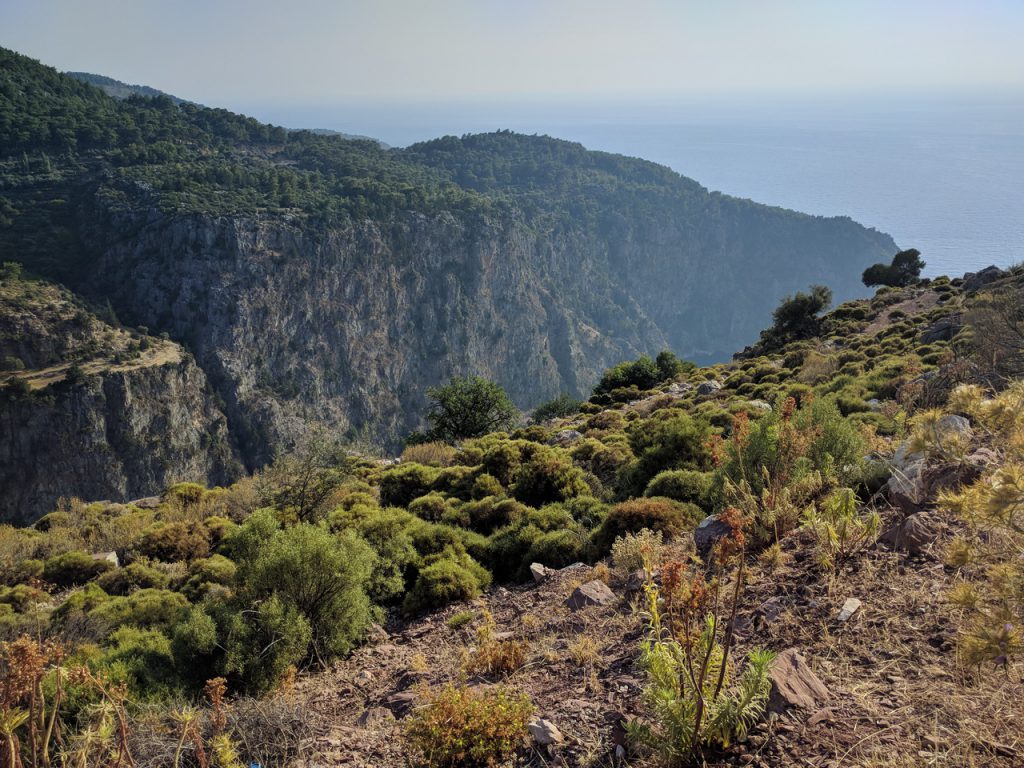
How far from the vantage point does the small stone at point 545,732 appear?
10.3 feet

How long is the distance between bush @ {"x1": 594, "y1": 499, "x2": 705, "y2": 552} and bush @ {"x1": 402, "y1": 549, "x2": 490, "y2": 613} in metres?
1.63

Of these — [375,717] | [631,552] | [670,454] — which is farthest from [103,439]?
[375,717]

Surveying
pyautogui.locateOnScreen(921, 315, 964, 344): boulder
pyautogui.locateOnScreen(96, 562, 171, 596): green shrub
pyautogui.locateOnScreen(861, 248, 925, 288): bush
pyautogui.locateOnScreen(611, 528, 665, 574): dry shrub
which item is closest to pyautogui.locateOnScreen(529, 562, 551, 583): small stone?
pyautogui.locateOnScreen(611, 528, 665, 574): dry shrub

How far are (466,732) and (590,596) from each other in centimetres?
240

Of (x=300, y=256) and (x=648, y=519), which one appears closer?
(x=648, y=519)

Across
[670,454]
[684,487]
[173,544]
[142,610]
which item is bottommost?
[173,544]

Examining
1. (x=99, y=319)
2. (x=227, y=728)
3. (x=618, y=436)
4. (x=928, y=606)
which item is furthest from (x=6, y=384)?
(x=928, y=606)

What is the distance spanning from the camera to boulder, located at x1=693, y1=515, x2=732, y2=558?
542 centimetres

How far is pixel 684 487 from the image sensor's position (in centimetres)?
845

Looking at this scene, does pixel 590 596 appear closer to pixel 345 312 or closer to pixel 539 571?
pixel 539 571

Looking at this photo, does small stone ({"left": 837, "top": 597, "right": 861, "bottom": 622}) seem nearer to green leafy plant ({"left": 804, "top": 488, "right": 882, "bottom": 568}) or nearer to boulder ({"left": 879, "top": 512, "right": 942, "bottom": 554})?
green leafy plant ({"left": 804, "top": 488, "right": 882, "bottom": 568})

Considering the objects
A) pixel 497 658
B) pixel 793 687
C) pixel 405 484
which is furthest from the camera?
pixel 405 484

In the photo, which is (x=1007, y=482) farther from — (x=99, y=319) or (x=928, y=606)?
(x=99, y=319)

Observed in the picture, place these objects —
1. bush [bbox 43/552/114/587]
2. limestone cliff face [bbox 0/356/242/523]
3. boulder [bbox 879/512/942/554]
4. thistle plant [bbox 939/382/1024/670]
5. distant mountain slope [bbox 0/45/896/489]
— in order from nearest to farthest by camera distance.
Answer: thistle plant [bbox 939/382/1024/670] → boulder [bbox 879/512/942/554] → bush [bbox 43/552/114/587] → limestone cliff face [bbox 0/356/242/523] → distant mountain slope [bbox 0/45/896/489]
